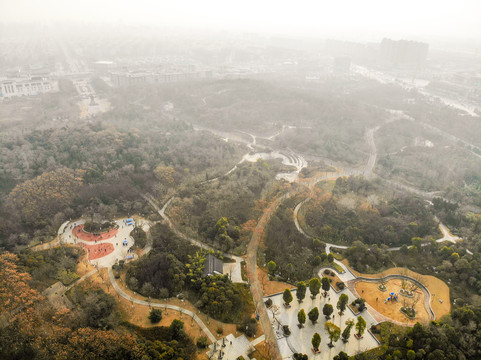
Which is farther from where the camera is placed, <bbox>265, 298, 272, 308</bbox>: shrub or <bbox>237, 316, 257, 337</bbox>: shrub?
<bbox>265, 298, 272, 308</bbox>: shrub

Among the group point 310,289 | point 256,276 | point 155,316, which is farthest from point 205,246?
point 310,289

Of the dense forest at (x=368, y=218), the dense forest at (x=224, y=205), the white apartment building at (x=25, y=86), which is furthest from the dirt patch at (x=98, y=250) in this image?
the white apartment building at (x=25, y=86)

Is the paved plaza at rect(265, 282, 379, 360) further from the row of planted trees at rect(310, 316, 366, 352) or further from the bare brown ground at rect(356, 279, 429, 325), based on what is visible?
the bare brown ground at rect(356, 279, 429, 325)

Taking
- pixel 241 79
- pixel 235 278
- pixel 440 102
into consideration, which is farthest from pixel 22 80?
pixel 440 102

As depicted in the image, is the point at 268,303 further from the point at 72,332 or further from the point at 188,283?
the point at 72,332

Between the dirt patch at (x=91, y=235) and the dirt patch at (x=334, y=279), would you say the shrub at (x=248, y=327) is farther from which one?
the dirt patch at (x=91, y=235)

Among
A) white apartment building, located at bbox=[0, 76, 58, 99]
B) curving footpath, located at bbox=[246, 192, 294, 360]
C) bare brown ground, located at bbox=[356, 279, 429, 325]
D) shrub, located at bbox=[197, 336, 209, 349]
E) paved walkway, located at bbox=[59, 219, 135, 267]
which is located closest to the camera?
shrub, located at bbox=[197, 336, 209, 349]

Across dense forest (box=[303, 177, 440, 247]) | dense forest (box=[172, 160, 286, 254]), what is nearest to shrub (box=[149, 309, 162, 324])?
dense forest (box=[172, 160, 286, 254])
